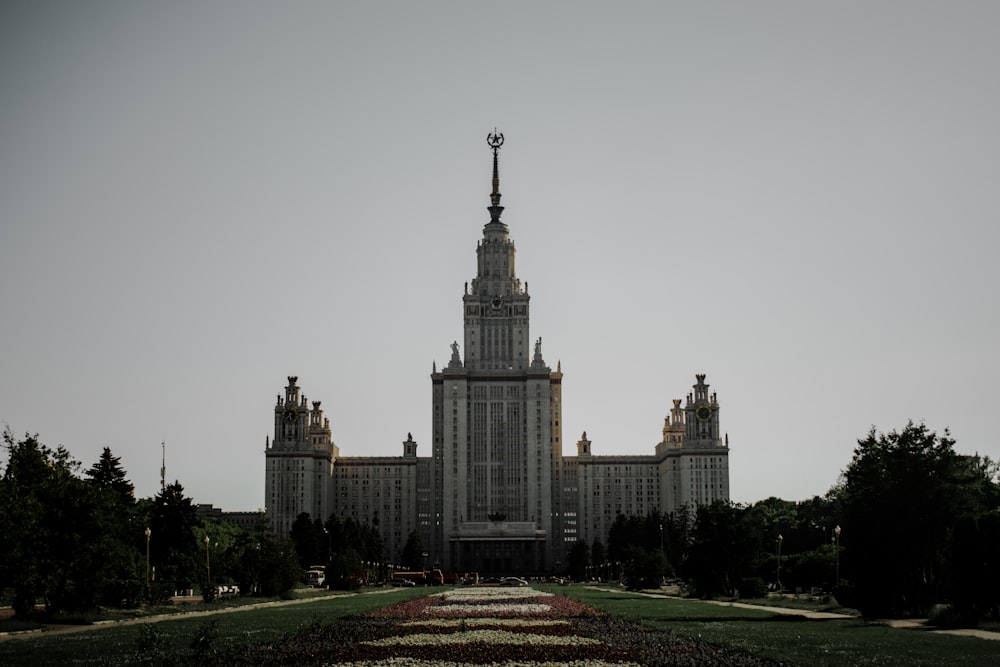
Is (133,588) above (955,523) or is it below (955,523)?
below

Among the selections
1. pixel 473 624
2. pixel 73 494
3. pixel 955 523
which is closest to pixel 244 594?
pixel 73 494

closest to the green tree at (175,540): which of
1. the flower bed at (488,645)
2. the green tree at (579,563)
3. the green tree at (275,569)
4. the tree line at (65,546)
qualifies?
the tree line at (65,546)

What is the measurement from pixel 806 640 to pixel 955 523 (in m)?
16.7

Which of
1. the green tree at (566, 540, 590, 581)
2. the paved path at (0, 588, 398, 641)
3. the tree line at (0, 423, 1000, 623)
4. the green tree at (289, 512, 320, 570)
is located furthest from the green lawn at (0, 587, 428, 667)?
the green tree at (566, 540, 590, 581)

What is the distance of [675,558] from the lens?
16850 centimetres

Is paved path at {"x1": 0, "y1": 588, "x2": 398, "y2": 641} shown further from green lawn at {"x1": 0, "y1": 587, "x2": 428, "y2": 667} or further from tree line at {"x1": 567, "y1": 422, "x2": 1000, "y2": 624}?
tree line at {"x1": 567, "y1": 422, "x2": 1000, "y2": 624}

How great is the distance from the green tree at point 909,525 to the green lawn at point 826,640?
2594 mm

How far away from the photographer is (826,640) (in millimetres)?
38250

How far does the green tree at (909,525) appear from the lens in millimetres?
52750

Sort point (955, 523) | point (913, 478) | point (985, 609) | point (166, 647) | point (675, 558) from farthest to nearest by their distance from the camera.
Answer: point (675, 558), point (913, 478), point (955, 523), point (985, 609), point (166, 647)

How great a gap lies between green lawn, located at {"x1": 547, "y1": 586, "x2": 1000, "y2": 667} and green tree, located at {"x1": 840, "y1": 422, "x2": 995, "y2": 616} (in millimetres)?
2594

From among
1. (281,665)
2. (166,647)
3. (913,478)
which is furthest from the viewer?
(913,478)

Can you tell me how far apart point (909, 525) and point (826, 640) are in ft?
57.3

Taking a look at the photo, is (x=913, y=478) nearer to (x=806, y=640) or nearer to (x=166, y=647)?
(x=806, y=640)
